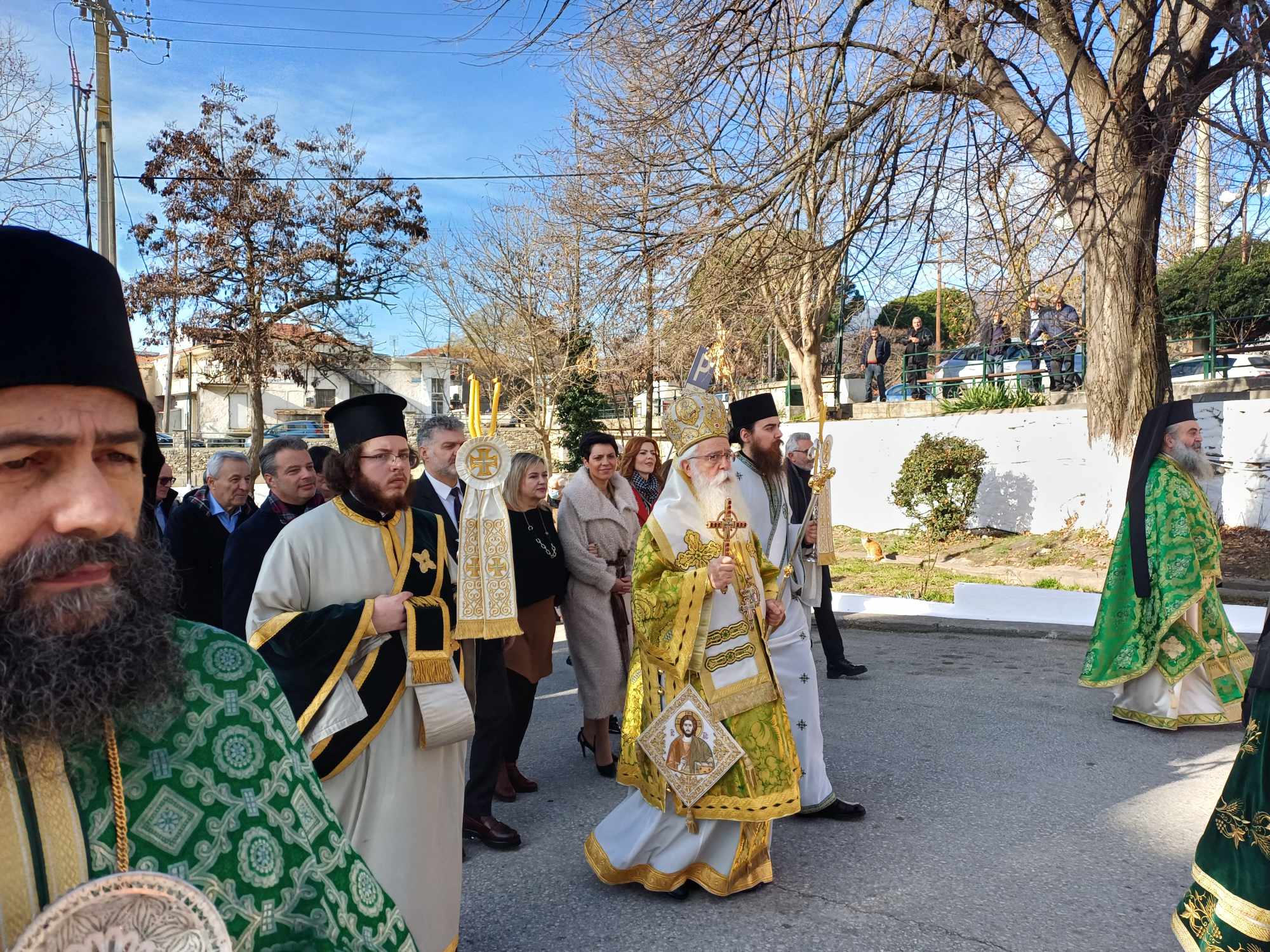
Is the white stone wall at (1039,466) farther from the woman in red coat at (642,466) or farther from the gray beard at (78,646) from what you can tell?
Result: the gray beard at (78,646)

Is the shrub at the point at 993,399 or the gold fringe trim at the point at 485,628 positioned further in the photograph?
the shrub at the point at 993,399

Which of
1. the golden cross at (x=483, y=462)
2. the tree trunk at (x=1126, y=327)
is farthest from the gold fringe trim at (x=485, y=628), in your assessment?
the tree trunk at (x=1126, y=327)

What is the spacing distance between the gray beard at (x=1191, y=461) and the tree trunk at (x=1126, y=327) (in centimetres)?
377

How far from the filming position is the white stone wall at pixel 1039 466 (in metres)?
12.5

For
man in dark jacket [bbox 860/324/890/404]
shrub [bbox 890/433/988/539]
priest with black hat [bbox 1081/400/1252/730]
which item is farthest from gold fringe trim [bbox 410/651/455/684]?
man in dark jacket [bbox 860/324/890/404]

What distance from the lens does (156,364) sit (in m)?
65.1

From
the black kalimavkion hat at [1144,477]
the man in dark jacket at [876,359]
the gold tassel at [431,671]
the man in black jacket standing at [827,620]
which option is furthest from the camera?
the man in dark jacket at [876,359]

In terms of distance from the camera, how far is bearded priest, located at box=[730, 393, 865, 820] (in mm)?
4945

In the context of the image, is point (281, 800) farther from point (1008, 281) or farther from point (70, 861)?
point (1008, 281)

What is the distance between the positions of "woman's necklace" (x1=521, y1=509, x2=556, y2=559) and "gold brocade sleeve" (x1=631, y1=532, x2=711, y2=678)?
1544mm

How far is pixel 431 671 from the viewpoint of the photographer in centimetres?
345

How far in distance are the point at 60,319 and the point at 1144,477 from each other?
22.3 feet

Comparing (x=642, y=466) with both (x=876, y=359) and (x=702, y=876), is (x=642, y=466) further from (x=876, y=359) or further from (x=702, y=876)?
(x=876, y=359)

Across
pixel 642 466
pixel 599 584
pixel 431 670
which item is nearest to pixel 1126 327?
pixel 642 466
